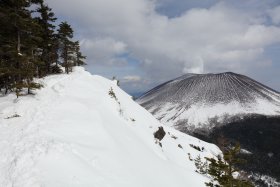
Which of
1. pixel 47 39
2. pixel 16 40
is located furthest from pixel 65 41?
pixel 16 40

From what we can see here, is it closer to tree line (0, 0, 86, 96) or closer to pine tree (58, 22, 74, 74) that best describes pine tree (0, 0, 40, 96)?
tree line (0, 0, 86, 96)

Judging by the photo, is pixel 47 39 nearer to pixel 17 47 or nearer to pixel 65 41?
pixel 65 41

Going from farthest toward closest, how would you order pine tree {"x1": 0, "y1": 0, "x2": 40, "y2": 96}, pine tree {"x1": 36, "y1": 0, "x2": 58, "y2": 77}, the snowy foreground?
1. pine tree {"x1": 36, "y1": 0, "x2": 58, "y2": 77}
2. pine tree {"x1": 0, "y1": 0, "x2": 40, "y2": 96}
3. the snowy foreground

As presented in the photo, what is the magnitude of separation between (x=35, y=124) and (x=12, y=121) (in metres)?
2.96

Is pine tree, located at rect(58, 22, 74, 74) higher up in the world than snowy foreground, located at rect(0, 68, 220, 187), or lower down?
higher up

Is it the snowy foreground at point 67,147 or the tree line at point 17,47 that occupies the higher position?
the tree line at point 17,47

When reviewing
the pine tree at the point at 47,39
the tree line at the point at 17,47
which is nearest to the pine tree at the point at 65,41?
the pine tree at the point at 47,39

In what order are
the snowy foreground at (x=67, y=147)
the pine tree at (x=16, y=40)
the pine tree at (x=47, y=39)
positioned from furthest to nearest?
1. the pine tree at (x=47, y=39)
2. the pine tree at (x=16, y=40)
3. the snowy foreground at (x=67, y=147)

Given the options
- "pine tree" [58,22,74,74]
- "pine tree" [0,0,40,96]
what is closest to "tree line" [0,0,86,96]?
"pine tree" [0,0,40,96]

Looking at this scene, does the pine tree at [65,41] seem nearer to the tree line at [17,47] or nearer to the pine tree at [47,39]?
the pine tree at [47,39]

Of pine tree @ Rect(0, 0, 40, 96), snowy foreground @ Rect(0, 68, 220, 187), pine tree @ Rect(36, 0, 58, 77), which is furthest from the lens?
pine tree @ Rect(36, 0, 58, 77)

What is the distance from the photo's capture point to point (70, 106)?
88.5 feet

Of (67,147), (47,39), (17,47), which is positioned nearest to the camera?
(67,147)

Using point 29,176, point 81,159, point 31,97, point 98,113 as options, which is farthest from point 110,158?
point 31,97
